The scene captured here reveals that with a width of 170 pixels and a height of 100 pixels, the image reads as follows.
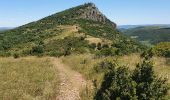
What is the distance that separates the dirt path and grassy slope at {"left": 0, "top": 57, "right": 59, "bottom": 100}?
0.37 m

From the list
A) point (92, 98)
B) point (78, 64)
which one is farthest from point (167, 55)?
point (92, 98)

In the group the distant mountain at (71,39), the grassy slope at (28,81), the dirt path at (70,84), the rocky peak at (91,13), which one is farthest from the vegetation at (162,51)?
the rocky peak at (91,13)

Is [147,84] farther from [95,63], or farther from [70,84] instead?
[95,63]

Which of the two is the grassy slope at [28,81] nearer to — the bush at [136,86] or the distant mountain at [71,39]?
the bush at [136,86]

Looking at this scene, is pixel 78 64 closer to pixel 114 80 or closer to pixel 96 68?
pixel 96 68

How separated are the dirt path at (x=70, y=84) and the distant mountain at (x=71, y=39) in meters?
8.91

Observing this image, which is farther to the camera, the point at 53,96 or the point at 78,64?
the point at 78,64

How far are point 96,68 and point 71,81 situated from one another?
210 cm

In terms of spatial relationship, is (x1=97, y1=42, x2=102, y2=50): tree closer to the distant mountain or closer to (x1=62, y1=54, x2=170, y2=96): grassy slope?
the distant mountain

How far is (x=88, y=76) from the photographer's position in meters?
18.6

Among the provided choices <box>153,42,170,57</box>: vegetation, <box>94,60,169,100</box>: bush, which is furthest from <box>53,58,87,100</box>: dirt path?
<box>153,42,170,57</box>: vegetation

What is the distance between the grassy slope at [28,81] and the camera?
15125 mm

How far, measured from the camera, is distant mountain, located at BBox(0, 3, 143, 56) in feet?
181

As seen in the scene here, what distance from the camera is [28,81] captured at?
17406 millimetres
